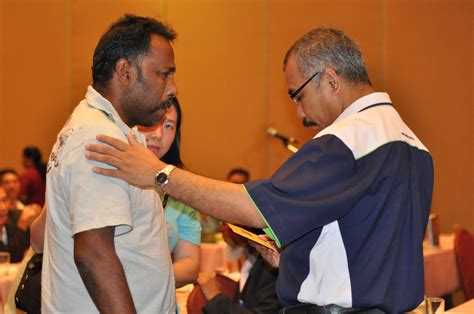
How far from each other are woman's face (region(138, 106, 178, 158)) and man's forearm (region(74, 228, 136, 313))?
1.33 metres

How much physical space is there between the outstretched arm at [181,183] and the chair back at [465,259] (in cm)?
432

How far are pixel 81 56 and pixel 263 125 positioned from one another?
2421 mm

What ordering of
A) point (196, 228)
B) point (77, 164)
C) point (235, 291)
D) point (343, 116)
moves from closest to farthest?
point (77, 164) < point (343, 116) < point (196, 228) < point (235, 291)

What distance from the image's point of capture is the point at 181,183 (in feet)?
6.94

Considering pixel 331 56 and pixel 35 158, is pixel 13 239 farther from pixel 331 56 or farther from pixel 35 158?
pixel 331 56

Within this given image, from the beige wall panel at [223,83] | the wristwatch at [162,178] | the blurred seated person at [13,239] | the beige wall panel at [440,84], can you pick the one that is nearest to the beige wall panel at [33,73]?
the beige wall panel at [223,83]

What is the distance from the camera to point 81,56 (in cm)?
948

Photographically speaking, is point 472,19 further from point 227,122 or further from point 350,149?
point 350,149

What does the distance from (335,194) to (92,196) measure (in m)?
0.63

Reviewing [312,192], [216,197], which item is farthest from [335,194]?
[216,197]

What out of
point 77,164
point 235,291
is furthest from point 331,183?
point 235,291

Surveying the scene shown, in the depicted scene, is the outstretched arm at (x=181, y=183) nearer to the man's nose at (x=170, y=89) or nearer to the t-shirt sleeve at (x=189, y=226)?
the man's nose at (x=170, y=89)

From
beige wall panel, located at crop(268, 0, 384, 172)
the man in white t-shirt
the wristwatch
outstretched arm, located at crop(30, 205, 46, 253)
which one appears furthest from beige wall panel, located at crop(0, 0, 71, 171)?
the wristwatch

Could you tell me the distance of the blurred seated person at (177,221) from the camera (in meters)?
3.19
